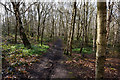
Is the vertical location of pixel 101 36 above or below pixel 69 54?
above

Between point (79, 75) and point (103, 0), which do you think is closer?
point (103, 0)

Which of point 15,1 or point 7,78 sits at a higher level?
point 15,1

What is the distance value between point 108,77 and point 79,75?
1.85m

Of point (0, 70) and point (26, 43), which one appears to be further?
point (26, 43)

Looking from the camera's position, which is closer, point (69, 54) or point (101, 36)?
point (101, 36)

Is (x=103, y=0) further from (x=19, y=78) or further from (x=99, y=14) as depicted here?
(x=19, y=78)

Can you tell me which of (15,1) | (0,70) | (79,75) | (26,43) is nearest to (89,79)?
(79,75)

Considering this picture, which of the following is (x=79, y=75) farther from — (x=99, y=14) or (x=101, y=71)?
(x=99, y=14)

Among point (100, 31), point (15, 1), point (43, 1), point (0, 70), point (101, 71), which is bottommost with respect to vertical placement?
point (0, 70)

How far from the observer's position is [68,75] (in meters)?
5.93

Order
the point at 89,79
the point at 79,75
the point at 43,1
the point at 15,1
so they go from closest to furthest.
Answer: the point at 89,79 → the point at 79,75 → the point at 15,1 → the point at 43,1

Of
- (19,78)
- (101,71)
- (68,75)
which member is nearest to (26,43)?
(19,78)

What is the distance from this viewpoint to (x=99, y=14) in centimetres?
242

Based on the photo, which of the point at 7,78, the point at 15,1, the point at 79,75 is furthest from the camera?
the point at 15,1
